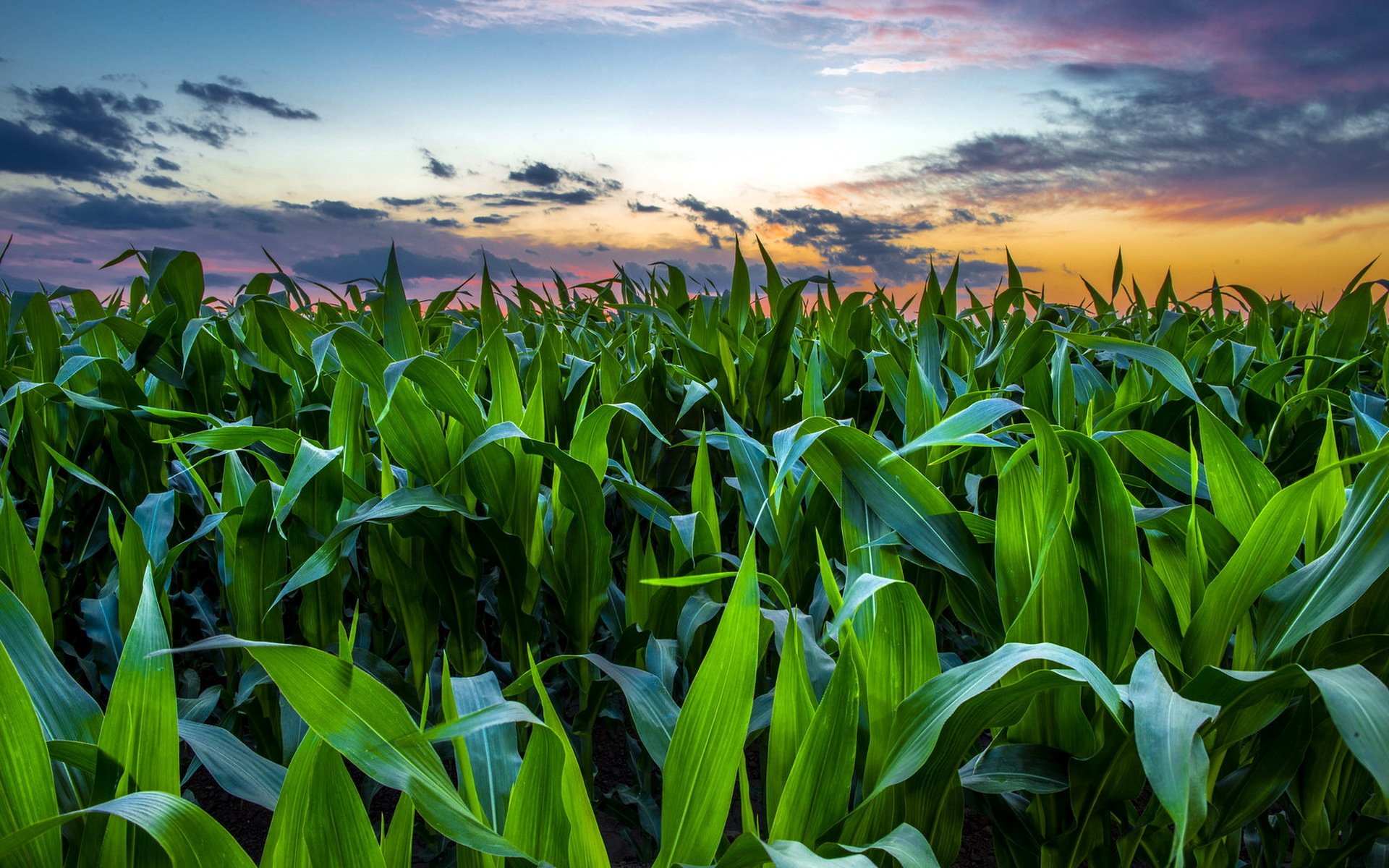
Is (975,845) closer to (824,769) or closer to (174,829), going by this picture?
(824,769)

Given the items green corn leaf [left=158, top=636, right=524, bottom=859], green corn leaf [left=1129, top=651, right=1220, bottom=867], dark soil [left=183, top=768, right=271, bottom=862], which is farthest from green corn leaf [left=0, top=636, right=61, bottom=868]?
dark soil [left=183, top=768, right=271, bottom=862]

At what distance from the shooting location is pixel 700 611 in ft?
3.04

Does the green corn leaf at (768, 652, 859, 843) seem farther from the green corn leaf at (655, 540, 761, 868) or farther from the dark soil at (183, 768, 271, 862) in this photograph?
the dark soil at (183, 768, 271, 862)

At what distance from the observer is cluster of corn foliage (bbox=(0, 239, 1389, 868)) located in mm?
551

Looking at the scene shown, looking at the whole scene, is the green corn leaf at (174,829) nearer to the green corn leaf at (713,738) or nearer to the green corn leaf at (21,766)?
the green corn leaf at (21,766)

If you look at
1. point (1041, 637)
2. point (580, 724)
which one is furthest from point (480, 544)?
point (1041, 637)

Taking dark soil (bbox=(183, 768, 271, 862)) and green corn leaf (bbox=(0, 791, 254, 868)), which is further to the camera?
dark soil (bbox=(183, 768, 271, 862))

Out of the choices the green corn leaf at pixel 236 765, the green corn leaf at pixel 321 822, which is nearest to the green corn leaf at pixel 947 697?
the green corn leaf at pixel 321 822

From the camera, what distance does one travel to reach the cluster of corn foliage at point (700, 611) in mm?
551

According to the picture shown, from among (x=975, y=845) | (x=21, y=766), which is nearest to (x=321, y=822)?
(x=21, y=766)

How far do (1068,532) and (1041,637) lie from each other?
92 millimetres

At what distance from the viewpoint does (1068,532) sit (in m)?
0.68

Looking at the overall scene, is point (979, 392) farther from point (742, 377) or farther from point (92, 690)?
point (92, 690)

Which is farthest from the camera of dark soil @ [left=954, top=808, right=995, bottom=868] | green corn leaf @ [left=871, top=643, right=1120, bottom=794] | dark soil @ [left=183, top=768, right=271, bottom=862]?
dark soil @ [left=183, top=768, right=271, bottom=862]
